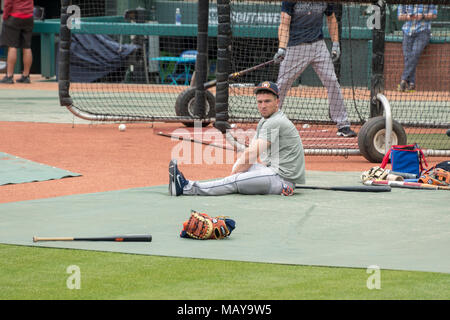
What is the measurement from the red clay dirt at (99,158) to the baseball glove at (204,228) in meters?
2.27

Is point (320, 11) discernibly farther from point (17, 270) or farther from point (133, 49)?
point (133, 49)

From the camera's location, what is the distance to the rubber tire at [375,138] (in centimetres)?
1055

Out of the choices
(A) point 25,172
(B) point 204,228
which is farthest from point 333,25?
(B) point 204,228

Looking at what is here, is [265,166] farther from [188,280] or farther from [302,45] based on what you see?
[302,45]

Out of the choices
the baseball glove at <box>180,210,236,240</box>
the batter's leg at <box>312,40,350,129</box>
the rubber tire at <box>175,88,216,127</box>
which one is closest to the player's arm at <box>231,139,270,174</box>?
the baseball glove at <box>180,210,236,240</box>

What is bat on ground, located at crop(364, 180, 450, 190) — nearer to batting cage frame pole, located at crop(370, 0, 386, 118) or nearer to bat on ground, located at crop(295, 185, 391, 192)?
bat on ground, located at crop(295, 185, 391, 192)

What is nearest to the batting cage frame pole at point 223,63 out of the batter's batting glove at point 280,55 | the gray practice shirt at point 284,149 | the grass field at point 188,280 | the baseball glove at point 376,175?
the batter's batting glove at point 280,55

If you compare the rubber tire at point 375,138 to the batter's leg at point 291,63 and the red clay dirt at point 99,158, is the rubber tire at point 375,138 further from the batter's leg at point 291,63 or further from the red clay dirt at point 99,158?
the batter's leg at point 291,63

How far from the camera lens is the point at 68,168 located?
974cm

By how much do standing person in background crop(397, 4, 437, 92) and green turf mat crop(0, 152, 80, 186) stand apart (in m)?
10.3

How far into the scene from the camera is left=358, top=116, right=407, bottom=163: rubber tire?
10.5m

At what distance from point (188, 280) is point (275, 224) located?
1888 mm

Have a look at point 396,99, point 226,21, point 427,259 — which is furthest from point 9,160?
point 396,99

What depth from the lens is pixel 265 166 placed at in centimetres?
838
